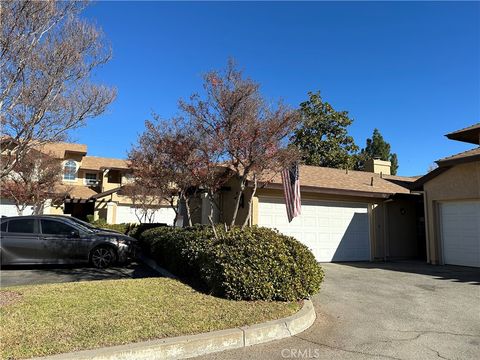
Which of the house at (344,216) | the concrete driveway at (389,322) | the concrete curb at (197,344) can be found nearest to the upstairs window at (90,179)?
the house at (344,216)

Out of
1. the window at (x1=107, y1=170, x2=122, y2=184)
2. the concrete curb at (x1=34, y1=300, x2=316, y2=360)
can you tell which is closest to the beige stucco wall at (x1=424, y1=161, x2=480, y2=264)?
the concrete curb at (x1=34, y1=300, x2=316, y2=360)

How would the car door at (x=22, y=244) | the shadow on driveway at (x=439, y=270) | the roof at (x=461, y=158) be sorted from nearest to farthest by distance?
1. the car door at (x=22, y=244)
2. the shadow on driveway at (x=439, y=270)
3. the roof at (x=461, y=158)

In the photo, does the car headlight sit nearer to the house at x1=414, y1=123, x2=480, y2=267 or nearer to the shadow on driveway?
the shadow on driveway

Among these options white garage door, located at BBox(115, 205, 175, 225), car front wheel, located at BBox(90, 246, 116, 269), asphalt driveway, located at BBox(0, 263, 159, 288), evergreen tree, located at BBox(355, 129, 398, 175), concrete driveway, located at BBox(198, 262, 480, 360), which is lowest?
concrete driveway, located at BBox(198, 262, 480, 360)

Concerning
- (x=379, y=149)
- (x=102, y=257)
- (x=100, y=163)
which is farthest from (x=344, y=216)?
(x=379, y=149)

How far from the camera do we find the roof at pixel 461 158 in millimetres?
13334

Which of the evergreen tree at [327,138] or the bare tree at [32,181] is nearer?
the bare tree at [32,181]

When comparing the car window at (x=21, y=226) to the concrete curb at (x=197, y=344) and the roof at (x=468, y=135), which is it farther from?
the roof at (x=468, y=135)

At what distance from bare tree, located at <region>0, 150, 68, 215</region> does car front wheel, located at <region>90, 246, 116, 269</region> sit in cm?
899

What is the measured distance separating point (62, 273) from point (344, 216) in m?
10.3

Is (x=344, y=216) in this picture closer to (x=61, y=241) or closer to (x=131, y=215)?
(x=61, y=241)

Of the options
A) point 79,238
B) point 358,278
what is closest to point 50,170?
point 79,238

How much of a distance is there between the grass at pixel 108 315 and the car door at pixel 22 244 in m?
3.88

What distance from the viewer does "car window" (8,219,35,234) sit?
1130cm
